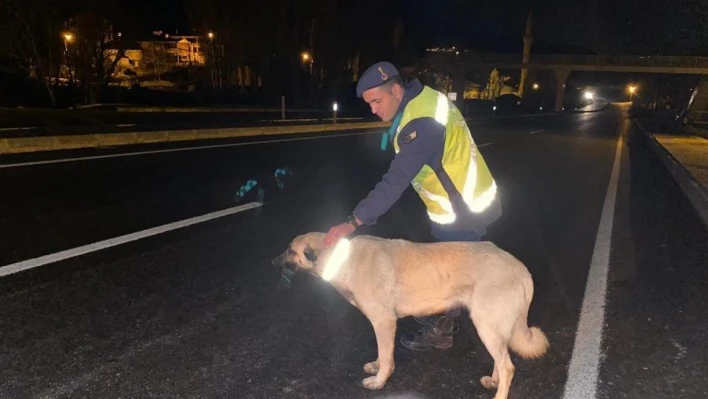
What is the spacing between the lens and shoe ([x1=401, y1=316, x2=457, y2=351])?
3.89 m

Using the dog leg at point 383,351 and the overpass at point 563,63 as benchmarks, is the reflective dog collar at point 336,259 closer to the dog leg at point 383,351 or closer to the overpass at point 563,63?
the dog leg at point 383,351

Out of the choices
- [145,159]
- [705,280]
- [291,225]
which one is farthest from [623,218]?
[145,159]

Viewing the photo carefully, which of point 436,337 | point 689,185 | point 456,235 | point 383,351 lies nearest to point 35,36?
point 689,185

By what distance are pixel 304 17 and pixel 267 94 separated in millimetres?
7138

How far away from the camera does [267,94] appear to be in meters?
45.4

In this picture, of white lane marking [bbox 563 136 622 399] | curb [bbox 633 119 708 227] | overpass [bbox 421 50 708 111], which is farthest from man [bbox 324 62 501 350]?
overpass [bbox 421 50 708 111]

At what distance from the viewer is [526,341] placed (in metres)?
3.36

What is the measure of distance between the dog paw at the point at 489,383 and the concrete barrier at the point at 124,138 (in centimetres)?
1296

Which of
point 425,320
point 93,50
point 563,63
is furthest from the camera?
point 563,63

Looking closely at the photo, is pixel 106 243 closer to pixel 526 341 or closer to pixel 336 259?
pixel 336 259

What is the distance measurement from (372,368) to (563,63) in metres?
79.7

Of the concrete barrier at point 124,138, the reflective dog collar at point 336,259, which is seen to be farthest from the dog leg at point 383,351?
the concrete barrier at point 124,138

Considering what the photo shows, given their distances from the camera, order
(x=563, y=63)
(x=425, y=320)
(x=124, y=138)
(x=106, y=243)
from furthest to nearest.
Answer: (x=563, y=63) < (x=124, y=138) < (x=106, y=243) < (x=425, y=320)

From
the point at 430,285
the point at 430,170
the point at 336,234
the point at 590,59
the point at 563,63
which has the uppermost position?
the point at 590,59
